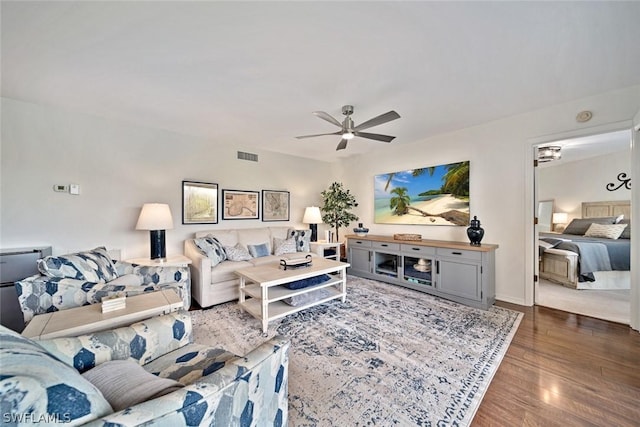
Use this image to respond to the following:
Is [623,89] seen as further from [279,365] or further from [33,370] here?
[33,370]

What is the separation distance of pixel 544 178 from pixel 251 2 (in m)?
7.79

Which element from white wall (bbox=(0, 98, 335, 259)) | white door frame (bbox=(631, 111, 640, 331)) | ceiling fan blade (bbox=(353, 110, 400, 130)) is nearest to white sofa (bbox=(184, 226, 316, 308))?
white wall (bbox=(0, 98, 335, 259))

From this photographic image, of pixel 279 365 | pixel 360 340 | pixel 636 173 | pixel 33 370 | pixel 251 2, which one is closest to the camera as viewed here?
pixel 33 370

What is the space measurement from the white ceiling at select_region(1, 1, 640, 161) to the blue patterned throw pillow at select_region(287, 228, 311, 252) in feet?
7.22

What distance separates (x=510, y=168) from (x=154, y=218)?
15.5 ft

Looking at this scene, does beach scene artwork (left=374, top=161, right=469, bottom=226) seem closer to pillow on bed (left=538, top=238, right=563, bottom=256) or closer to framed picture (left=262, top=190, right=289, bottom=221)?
pillow on bed (left=538, top=238, right=563, bottom=256)

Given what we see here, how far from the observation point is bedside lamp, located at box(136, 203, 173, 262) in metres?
3.06

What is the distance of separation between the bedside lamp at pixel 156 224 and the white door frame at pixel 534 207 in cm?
467

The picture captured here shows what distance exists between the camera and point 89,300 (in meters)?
1.85

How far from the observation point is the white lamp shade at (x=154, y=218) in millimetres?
3057

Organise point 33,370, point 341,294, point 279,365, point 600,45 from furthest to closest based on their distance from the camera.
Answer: point 341,294, point 600,45, point 279,365, point 33,370

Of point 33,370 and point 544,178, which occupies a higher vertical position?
point 544,178

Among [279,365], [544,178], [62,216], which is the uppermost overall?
[544,178]

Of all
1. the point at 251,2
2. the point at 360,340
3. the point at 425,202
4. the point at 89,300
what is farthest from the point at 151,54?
the point at 425,202
